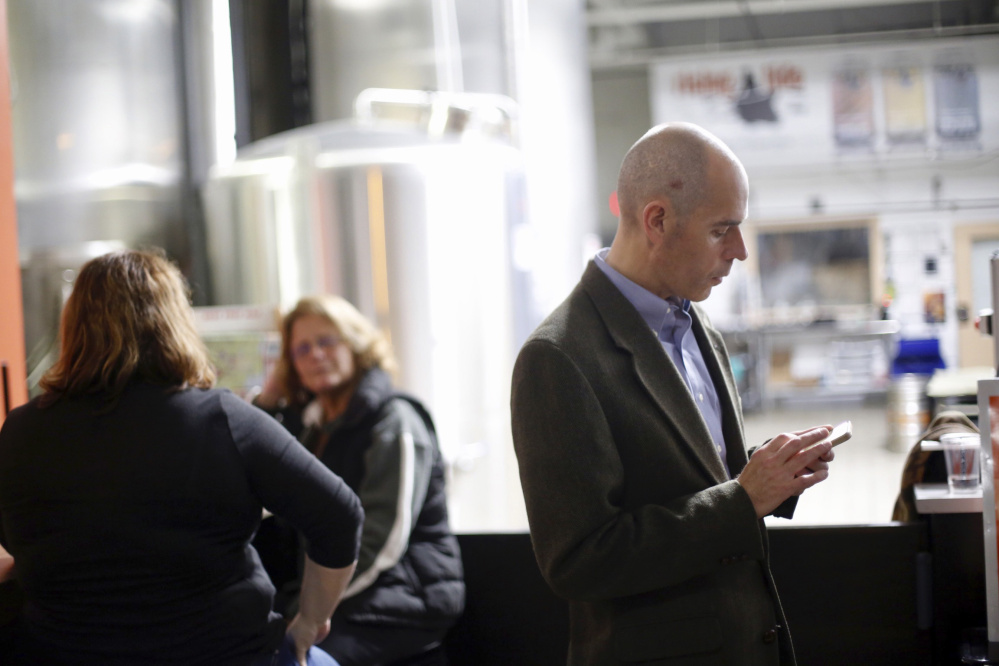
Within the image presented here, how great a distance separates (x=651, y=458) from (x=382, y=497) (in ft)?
3.96

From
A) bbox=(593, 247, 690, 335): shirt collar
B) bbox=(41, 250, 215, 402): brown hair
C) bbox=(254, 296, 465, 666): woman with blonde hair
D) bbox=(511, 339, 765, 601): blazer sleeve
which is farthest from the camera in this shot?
bbox=(254, 296, 465, 666): woman with blonde hair

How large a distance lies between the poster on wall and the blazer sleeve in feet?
27.2

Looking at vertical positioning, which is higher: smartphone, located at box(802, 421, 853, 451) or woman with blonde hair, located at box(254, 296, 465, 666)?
smartphone, located at box(802, 421, 853, 451)

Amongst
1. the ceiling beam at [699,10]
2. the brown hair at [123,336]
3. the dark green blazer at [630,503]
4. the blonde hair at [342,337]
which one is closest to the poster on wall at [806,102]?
the ceiling beam at [699,10]

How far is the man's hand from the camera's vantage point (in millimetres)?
1306

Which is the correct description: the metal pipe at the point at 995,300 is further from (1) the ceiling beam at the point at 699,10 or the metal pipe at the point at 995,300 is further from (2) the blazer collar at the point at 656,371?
(1) the ceiling beam at the point at 699,10

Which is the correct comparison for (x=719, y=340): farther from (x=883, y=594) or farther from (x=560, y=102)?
(x=560, y=102)

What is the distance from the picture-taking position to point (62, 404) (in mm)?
1592

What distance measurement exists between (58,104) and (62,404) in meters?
3.05

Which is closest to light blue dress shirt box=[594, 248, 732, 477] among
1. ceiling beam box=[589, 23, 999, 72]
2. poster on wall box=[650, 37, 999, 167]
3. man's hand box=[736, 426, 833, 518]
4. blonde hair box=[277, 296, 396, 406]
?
man's hand box=[736, 426, 833, 518]

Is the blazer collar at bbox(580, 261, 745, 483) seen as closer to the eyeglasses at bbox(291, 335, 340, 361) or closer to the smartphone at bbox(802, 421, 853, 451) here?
the smartphone at bbox(802, 421, 853, 451)

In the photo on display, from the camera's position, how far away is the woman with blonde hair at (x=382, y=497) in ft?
7.65

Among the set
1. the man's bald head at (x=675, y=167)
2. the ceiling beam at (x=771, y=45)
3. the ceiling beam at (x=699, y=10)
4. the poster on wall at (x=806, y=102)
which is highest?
the ceiling beam at (x=699, y=10)

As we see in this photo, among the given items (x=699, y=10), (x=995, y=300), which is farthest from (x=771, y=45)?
(x=995, y=300)
